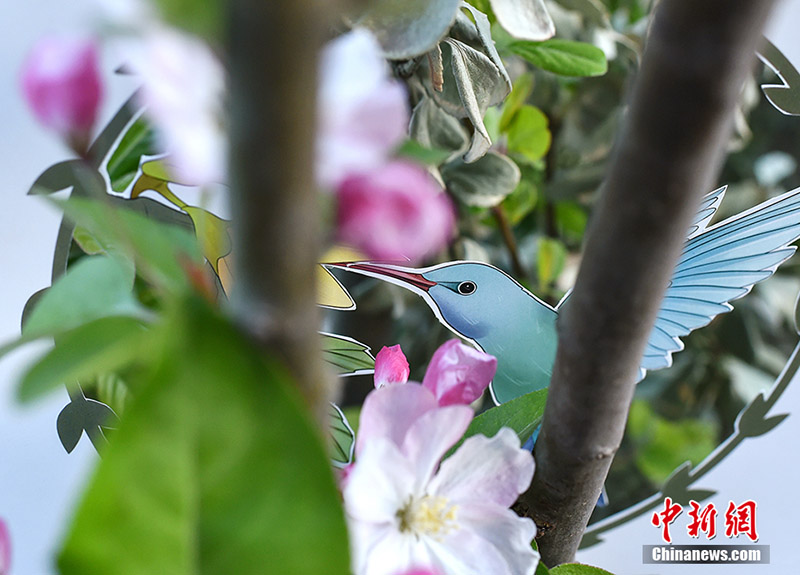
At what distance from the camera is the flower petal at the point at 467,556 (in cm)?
14

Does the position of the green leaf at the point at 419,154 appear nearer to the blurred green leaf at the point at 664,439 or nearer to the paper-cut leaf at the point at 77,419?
the paper-cut leaf at the point at 77,419

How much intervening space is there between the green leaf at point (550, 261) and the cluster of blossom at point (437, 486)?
0.28m

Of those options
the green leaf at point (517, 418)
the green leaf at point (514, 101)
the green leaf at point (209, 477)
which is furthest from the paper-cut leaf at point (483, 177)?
the green leaf at point (209, 477)

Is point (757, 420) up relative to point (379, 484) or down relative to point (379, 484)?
down

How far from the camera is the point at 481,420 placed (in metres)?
0.18

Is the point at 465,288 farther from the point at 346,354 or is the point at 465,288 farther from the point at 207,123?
the point at 207,123

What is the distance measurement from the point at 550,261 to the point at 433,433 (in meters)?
0.31

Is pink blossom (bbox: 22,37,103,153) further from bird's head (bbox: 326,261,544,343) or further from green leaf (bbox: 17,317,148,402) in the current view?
bird's head (bbox: 326,261,544,343)

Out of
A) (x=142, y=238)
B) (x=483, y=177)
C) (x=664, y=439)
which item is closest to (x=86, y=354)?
(x=142, y=238)

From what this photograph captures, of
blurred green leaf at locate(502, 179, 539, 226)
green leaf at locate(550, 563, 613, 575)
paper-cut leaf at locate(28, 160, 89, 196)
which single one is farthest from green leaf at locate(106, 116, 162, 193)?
blurred green leaf at locate(502, 179, 539, 226)

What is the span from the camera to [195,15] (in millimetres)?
67

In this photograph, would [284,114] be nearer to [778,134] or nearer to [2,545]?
[2,545]

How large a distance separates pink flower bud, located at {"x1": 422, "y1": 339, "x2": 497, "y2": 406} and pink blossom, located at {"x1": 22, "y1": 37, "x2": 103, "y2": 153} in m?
0.09

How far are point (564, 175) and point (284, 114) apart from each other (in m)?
0.42
